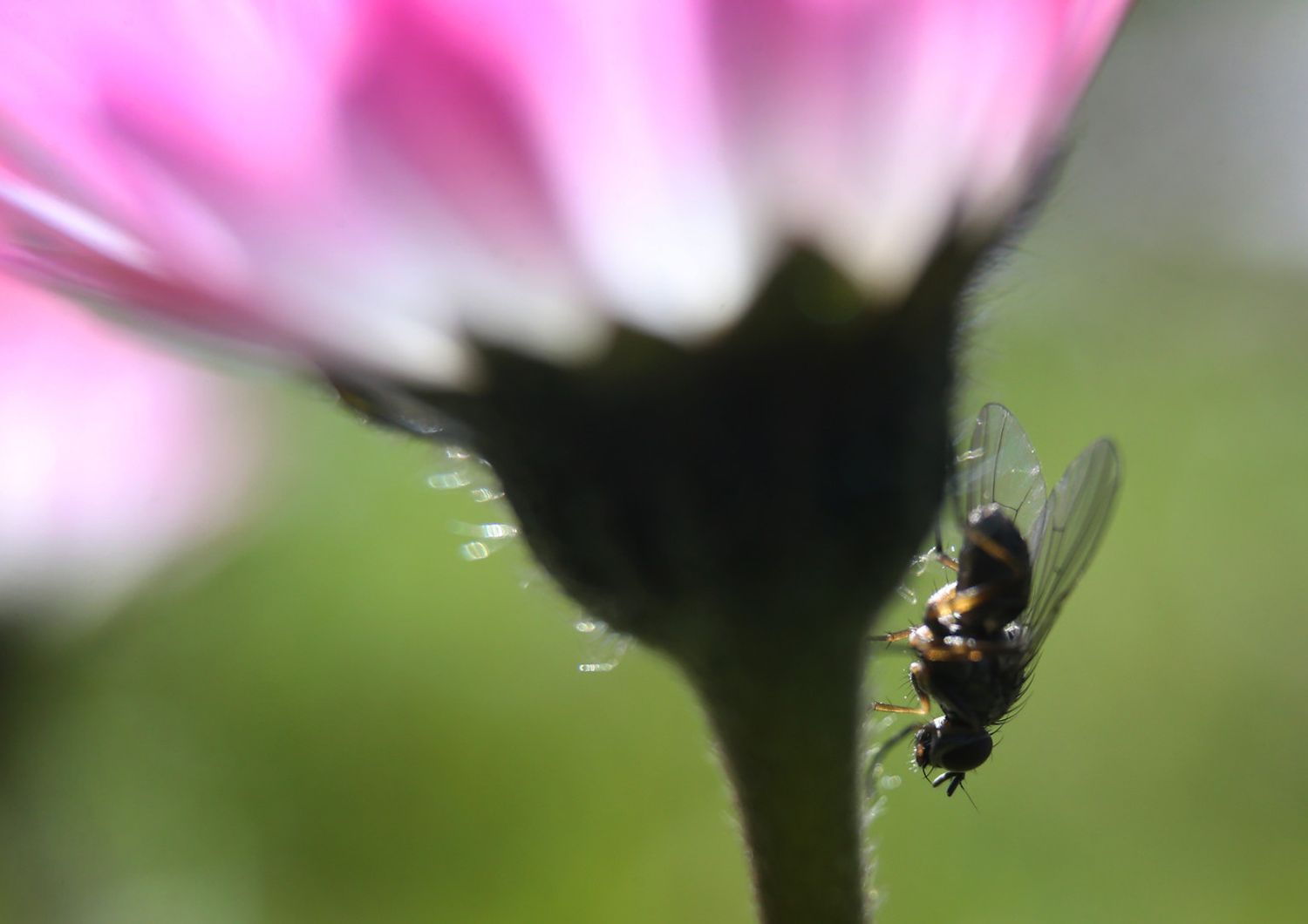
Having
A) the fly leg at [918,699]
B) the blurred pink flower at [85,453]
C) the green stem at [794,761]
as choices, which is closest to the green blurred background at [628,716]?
the blurred pink flower at [85,453]

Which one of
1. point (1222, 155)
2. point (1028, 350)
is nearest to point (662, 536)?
point (1028, 350)

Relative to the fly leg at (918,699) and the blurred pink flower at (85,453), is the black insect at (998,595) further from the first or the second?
the blurred pink flower at (85,453)

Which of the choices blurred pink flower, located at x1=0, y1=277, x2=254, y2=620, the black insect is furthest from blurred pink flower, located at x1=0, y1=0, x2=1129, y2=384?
blurred pink flower, located at x1=0, y1=277, x2=254, y2=620

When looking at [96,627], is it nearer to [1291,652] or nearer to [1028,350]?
[1291,652]

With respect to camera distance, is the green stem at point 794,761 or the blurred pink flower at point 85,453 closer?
the green stem at point 794,761

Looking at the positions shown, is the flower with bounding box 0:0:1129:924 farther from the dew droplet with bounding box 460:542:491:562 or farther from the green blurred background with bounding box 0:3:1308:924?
the green blurred background with bounding box 0:3:1308:924
